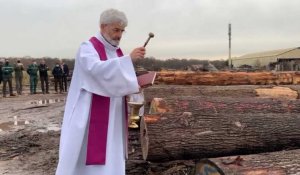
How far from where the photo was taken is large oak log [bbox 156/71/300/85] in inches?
496

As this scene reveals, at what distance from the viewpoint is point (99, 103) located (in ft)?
12.3

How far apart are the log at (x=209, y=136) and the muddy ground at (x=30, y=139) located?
1.90m

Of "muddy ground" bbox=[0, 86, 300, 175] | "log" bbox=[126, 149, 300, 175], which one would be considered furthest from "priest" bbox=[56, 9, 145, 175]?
"muddy ground" bbox=[0, 86, 300, 175]

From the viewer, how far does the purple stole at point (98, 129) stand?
3.72 metres

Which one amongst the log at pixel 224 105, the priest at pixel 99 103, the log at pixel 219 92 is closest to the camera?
the priest at pixel 99 103

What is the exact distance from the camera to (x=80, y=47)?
12.6ft

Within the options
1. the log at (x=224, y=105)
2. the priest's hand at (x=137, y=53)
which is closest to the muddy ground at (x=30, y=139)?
the log at (x=224, y=105)

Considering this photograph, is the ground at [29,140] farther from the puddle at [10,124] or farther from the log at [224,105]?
the log at [224,105]

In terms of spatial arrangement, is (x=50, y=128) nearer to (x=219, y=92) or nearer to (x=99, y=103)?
(x=219, y=92)

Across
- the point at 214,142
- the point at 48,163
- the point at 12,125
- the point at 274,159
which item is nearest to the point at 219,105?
the point at 214,142

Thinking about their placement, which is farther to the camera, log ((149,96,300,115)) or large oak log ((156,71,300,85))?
large oak log ((156,71,300,85))

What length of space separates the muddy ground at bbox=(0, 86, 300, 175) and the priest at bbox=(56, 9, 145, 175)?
296cm

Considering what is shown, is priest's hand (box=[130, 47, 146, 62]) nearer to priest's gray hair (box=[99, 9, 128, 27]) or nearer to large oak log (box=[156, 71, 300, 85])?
priest's gray hair (box=[99, 9, 128, 27])

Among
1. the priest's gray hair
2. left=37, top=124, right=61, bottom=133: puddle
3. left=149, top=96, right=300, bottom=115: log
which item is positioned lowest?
left=37, top=124, right=61, bottom=133: puddle
